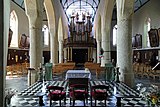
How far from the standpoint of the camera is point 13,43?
2502 centimetres

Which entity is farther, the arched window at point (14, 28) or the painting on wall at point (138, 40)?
the painting on wall at point (138, 40)

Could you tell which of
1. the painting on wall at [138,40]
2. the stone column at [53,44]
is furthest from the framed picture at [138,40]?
the stone column at [53,44]

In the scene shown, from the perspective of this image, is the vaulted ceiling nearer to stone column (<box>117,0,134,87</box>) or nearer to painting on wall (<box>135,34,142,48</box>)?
painting on wall (<box>135,34,142,48</box>)

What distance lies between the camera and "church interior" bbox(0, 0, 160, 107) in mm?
7488

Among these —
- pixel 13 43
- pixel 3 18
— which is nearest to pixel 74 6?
pixel 13 43

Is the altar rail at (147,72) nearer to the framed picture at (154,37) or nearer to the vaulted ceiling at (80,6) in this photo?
the framed picture at (154,37)

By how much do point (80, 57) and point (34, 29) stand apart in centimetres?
2162

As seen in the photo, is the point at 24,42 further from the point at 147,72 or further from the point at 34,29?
the point at 147,72

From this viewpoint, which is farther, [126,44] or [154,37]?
[154,37]

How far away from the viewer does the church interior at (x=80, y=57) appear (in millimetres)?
7488

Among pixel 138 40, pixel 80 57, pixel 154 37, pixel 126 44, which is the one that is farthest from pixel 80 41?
pixel 126 44

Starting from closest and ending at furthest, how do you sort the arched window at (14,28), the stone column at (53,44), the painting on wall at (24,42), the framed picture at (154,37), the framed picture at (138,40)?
the framed picture at (154,37), the stone column at (53,44), the arched window at (14,28), the painting on wall at (24,42), the framed picture at (138,40)

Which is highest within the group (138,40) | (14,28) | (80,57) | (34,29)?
(14,28)

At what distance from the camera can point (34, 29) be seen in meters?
13.1
